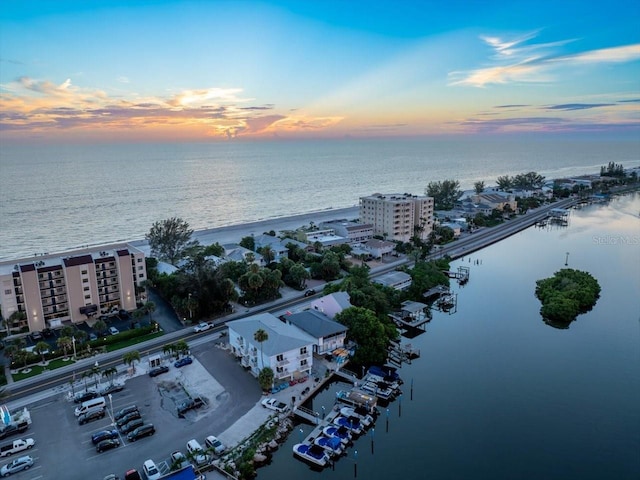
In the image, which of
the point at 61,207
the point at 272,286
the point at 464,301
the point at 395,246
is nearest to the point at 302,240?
the point at 395,246

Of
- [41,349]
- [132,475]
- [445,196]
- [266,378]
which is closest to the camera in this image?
[132,475]

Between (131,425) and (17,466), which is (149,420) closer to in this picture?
(131,425)

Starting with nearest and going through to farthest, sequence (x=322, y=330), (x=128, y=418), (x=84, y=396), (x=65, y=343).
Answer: (x=128, y=418)
(x=84, y=396)
(x=65, y=343)
(x=322, y=330)

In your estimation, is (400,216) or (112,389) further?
(400,216)

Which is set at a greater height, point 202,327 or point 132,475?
point 202,327

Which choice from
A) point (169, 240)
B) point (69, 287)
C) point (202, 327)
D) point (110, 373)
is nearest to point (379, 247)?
point (169, 240)

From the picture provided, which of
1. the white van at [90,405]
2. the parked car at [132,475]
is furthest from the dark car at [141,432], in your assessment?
the white van at [90,405]

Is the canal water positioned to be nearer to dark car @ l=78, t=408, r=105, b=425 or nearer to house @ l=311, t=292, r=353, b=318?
house @ l=311, t=292, r=353, b=318

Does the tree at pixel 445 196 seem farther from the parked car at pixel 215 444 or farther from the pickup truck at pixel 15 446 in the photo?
the pickup truck at pixel 15 446
